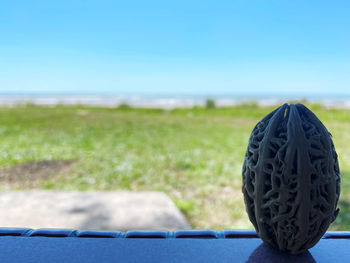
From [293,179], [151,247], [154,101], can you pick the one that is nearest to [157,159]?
[151,247]

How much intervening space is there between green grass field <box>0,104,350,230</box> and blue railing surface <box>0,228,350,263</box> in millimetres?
1698

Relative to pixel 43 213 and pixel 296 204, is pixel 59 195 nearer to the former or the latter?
pixel 43 213

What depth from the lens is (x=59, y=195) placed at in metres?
3.28

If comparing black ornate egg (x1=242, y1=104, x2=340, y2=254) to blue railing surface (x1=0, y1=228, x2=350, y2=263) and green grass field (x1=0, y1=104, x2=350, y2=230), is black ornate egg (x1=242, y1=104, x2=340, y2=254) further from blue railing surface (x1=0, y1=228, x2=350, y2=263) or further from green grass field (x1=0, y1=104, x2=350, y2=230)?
green grass field (x1=0, y1=104, x2=350, y2=230)

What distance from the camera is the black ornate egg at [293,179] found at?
911mm

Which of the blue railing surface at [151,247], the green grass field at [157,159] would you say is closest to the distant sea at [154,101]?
the green grass field at [157,159]

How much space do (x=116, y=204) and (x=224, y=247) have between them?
2.16m

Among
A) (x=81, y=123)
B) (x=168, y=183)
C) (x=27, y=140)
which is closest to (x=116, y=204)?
(x=168, y=183)

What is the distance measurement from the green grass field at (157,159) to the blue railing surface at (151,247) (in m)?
1.70

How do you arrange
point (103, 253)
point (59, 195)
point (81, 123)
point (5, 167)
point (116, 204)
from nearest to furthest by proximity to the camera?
1. point (103, 253)
2. point (116, 204)
3. point (59, 195)
4. point (5, 167)
5. point (81, 123)

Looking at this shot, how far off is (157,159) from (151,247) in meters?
3.88

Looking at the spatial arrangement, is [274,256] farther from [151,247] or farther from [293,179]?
[151,247]

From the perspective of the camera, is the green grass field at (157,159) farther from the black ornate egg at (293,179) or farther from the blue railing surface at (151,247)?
the black ornate egg at (293,179)

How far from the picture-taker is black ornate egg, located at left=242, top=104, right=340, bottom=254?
911mm
